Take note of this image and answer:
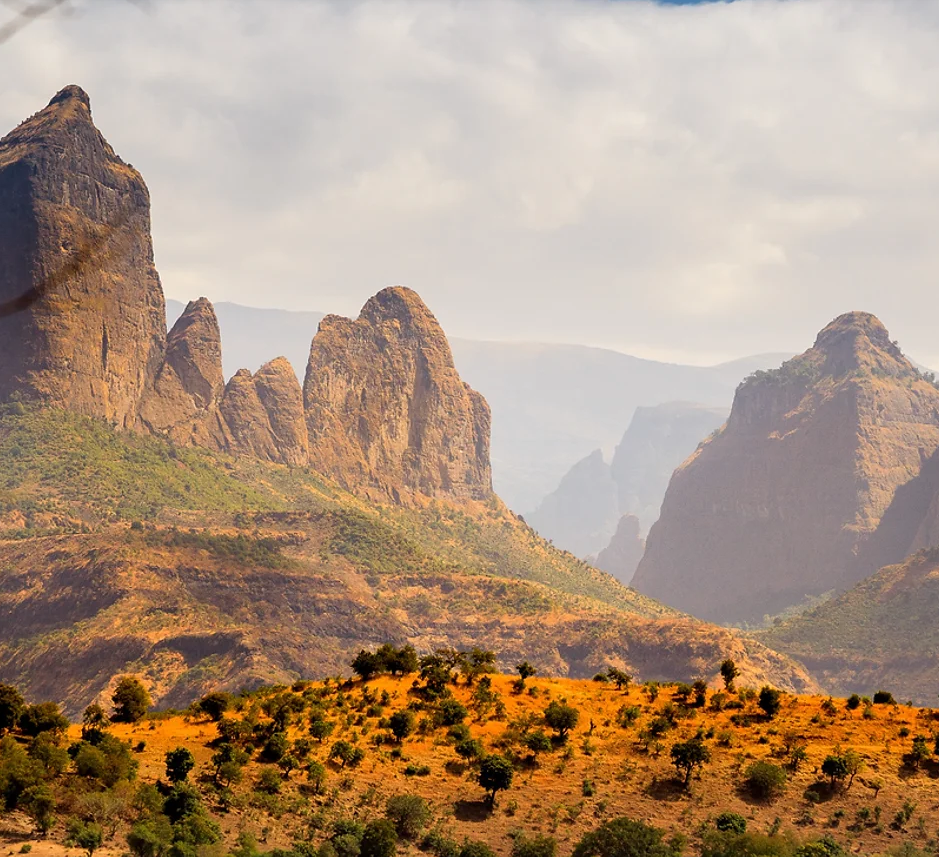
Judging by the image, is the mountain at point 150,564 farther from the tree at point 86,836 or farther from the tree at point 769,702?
the tree at point 769,702

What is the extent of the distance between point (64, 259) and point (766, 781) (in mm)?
160447

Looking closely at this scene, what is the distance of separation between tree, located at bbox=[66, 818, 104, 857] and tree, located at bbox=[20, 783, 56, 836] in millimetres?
1288

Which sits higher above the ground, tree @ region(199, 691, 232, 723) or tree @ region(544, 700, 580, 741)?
tree @ region(544, 700, 580, 741)

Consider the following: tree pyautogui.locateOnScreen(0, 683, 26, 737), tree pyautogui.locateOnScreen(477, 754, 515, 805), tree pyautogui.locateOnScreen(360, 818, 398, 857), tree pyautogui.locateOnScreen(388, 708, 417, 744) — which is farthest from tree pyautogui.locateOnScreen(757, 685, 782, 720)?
tree pyautogui.locateOnScreen(0, 683, 26, 737)

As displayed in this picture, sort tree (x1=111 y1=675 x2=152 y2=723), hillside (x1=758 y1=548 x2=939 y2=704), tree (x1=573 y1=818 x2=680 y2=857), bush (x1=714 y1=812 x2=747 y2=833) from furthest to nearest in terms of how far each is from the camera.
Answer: hillside (x1=758 y1=548 x2=939 y2=704), tree (x1=111 y1=675 x2=152 y2=723), bush (x1=714 y1=812 x2=747 y2=833), tree (x1=573 y1=818 x2=680 y2=857)

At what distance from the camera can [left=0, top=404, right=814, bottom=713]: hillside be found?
11625 cm

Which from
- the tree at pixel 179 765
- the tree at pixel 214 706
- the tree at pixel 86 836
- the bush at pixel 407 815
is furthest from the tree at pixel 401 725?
the tree at pixel 86 836

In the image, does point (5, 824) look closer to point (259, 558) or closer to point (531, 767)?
point (531, 767)

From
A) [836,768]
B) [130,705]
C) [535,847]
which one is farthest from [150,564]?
[836,768]

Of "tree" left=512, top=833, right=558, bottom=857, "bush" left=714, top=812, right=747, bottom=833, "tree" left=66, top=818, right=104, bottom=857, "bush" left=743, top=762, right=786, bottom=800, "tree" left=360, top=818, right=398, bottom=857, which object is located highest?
"bush" left=743, top=762, right=786, bottom=800

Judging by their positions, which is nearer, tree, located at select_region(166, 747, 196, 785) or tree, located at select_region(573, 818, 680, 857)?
→ tree, located at select_region(573, 818, 680, 857)

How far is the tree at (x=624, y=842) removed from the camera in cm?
4638

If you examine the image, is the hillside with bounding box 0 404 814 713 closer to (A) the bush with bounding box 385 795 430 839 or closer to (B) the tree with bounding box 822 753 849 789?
(A) the bush with bounding box 385 795 430 839

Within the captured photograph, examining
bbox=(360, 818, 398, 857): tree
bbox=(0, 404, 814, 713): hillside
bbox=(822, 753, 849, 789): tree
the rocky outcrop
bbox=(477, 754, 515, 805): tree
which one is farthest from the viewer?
the rocky outcrop
